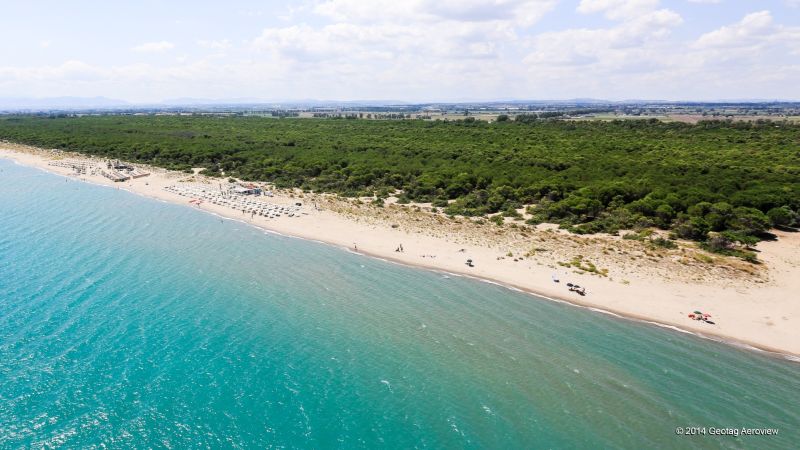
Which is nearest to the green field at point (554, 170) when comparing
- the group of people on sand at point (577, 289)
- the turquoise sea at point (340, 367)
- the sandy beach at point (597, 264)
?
the sandy beach at point (597, 264)

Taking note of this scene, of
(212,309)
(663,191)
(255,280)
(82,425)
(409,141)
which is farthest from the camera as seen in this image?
(409,141)

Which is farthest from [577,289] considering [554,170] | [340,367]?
[554,170]

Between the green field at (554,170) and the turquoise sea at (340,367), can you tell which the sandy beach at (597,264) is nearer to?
the turquoise sea at (340,367)

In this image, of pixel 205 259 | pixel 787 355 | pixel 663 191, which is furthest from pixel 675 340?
pixel 205 259

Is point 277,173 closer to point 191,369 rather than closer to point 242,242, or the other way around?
point 242,242

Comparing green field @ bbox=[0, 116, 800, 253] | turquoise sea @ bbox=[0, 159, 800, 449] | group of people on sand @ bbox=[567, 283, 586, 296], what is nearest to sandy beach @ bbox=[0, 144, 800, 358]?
group of people on sand @ bbox=[567, 283, 586, 296]

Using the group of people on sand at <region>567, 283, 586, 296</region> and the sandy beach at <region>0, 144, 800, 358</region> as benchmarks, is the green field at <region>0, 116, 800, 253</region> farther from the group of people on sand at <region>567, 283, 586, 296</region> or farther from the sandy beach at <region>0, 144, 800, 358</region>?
the group of people on sand at <region>567, 283, 586, 296</region>
